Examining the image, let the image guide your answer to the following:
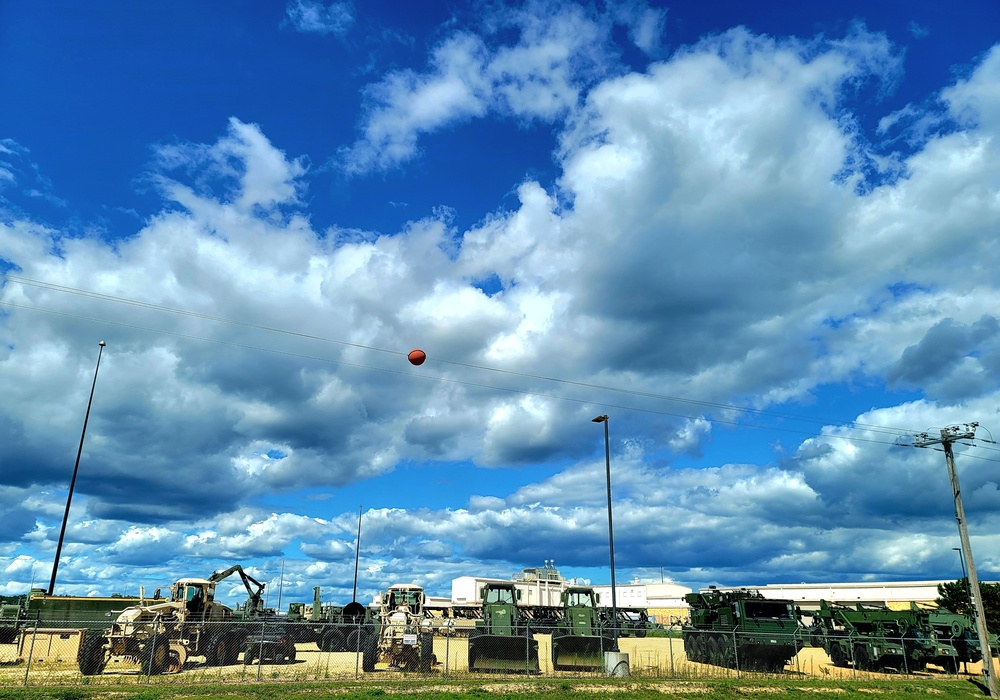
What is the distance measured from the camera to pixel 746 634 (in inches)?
1240

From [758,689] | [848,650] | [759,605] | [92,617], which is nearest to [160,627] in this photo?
[92,617]

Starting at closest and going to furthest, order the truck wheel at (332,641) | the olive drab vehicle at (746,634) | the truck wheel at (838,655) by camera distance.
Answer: the truck wheel at (332,641) → the olive drab vehicle at (746,634) → the truck wheel at (838,655)

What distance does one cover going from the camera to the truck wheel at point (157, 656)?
24.4 metres

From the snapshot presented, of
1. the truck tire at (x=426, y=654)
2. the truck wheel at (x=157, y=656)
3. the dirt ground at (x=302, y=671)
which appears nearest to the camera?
the dirt ground at (x=302, y=671)

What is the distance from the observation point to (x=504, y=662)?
86.0 ft

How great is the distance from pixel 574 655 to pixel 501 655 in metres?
3.77

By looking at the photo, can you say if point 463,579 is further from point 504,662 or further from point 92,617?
point 504,662

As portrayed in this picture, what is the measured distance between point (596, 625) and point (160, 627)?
18072 mm

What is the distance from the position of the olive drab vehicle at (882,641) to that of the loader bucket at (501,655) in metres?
14.0

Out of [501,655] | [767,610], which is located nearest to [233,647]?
[501,655]

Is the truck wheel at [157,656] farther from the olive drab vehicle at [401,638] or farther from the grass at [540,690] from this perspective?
the olive drab vehicle at [401,638]

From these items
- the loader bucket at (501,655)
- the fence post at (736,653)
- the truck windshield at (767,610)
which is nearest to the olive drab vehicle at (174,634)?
the loader bucket at (501,655)

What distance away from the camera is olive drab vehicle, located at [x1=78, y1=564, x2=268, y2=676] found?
24219 millimetres

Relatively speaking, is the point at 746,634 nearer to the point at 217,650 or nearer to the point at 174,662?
the point at 217,650
